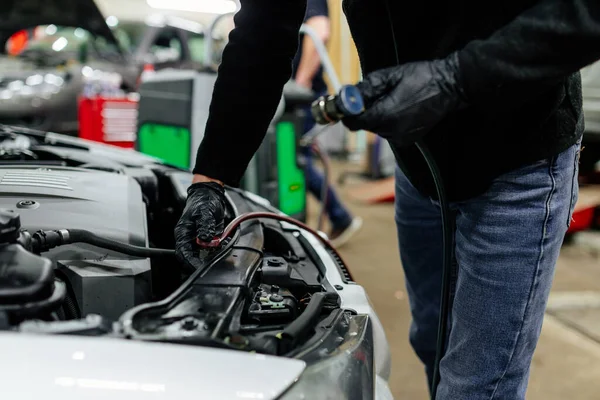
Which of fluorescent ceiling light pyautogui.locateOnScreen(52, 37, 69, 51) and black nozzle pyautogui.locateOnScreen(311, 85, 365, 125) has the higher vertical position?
fluorescent ceiling light pyautogui.locateOnScreen(52, 37, 69, 51)

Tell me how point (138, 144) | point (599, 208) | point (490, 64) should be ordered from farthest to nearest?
point (599, 208)
point (138, 144)
point (490, 64)

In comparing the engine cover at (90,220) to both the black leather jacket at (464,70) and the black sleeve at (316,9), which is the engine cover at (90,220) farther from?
the black sleeve at (316,9)

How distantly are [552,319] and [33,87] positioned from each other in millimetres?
3599

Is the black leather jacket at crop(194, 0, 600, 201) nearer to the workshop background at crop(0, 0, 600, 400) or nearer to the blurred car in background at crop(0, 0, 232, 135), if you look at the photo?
the workshop background at crop(0, 0, 600, 400)

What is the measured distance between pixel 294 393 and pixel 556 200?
56 centimetres

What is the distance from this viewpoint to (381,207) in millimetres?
4504

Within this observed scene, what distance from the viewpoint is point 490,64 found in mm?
795

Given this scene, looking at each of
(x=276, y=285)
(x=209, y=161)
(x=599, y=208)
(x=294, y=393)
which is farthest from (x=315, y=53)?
(x=294, y=393)

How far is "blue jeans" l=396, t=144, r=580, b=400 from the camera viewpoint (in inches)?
36.8

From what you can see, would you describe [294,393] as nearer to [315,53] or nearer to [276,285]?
[276,285]

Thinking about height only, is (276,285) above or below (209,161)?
below

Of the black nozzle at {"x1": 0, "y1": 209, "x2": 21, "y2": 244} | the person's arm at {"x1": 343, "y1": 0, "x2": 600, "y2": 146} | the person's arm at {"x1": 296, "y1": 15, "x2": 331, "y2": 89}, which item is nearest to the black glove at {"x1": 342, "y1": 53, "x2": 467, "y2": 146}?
the person's arm at {"x1": 343, "y1": 0, "x2": 600, "y2": 146}

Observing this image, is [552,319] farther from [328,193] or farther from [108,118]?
[108,118]

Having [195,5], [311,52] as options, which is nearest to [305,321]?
[311,52]
